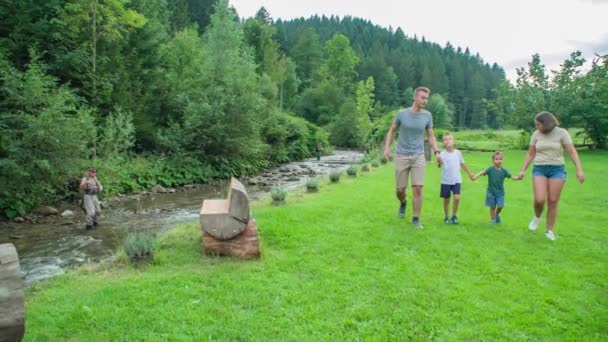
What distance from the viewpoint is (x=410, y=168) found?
7457 mm

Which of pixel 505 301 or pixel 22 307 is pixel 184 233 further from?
pixel 505 301

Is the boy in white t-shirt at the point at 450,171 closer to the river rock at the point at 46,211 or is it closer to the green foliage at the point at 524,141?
the river rock at the point at 46,211

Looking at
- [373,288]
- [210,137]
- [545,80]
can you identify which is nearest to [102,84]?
[210,137]

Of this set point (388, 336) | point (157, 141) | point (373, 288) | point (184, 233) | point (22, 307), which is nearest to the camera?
point (22, 307)

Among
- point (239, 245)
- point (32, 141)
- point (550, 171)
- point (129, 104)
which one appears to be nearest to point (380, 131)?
point (129, 104)

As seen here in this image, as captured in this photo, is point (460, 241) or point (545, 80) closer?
point (460, 241)

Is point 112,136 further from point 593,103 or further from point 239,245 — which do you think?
point 593,103

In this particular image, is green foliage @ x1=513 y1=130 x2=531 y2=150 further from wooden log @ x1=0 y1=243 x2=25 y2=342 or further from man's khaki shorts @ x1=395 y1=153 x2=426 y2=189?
wooden log @ x1=0 y1=243 x2=25 y2=342

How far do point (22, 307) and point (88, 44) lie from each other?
65.0ft

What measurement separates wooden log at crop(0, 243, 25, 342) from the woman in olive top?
7.18 meters

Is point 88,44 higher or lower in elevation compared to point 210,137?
higher

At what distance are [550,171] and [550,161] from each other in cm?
17

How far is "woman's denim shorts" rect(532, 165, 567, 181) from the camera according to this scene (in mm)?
6707

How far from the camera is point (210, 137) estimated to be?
2364 centimetres
